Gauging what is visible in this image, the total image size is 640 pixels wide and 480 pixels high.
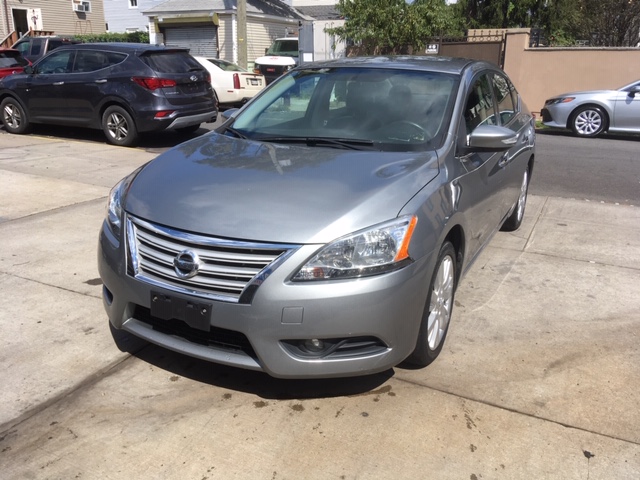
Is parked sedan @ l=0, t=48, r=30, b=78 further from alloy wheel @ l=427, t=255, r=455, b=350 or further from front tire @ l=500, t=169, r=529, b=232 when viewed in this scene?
alloy wheel @ l=427, t=255, r=455, b=350

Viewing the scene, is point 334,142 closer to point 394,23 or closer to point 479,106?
point 479,106

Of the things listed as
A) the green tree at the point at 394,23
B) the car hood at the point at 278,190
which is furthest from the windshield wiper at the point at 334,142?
the green tree at the point at 394,23

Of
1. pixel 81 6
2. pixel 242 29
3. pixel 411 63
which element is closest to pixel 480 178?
pixel 411 63

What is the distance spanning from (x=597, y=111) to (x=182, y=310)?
41.6 feet

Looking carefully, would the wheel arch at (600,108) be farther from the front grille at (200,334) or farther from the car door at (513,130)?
the front grille at (200,334)

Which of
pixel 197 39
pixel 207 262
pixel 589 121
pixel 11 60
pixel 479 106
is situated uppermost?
pixel 197 39

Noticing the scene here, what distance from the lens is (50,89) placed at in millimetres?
11141

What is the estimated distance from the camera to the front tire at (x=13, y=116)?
11.8 meters

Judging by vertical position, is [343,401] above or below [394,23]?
below

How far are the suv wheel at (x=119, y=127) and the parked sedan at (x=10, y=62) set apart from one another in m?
6.59

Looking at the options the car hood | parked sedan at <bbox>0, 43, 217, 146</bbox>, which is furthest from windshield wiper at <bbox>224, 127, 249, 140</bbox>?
parked sedan at <bbox>0, 43, 217, 146</bbox>

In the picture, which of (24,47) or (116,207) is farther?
(24,47)

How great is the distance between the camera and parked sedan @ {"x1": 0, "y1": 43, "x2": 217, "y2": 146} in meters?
10.3

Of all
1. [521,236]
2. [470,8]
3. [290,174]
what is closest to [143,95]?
[521,236]
